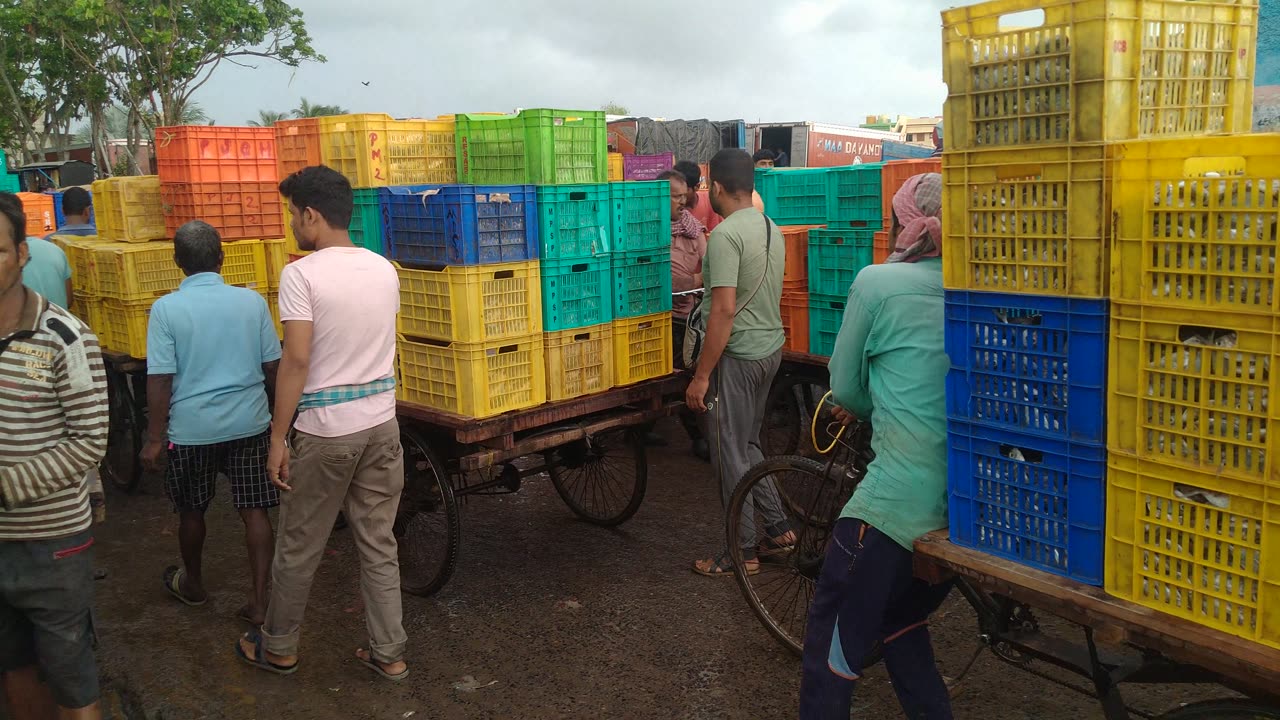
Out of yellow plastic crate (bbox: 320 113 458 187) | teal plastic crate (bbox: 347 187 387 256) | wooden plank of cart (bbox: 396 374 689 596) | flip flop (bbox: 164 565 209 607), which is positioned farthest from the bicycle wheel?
flip flop (bbox: 164 565 209 607)

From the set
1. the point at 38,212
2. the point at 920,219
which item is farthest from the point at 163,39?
the point at 920,219

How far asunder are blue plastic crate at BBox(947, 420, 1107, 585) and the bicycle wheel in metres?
1.10

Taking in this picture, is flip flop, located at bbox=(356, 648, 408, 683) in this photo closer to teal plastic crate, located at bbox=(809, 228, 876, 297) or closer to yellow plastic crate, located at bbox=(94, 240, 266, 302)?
yellow plastic crate, located at bbox=(94, 240, 266, 302)

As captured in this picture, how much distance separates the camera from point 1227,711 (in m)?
2.55

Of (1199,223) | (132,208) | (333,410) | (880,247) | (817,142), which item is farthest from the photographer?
(817,142)

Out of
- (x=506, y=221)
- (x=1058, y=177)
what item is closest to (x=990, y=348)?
(x=1058, y=177)

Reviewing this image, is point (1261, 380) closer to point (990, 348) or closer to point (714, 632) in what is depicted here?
point (990, 348)

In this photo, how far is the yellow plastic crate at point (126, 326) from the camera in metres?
7.26

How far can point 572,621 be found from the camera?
5129mm

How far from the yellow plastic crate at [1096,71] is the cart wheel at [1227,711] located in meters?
1.50

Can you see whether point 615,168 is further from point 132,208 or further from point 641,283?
point 132,208

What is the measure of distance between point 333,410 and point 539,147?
6.55 feet

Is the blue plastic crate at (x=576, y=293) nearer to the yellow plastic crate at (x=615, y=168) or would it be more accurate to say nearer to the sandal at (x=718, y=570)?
the sandal at (x=718, y=570)

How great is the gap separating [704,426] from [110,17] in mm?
24509
